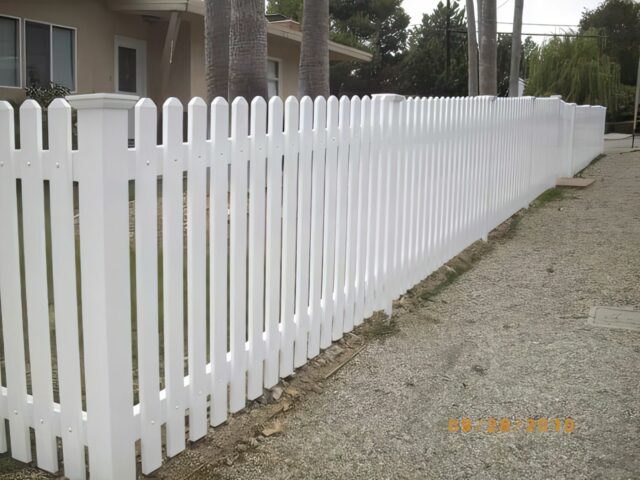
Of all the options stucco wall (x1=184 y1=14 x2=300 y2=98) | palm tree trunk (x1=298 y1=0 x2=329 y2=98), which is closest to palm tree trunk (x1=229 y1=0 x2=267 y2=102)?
palm tree trunk (x1=298 y1=0 x2=329 y2=98)

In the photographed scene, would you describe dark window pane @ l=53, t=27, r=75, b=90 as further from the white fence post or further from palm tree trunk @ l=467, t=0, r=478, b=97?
the white fence post

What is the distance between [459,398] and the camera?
3.86 metres

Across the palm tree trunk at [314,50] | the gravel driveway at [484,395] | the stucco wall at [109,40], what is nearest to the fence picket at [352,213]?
the gravel driveway at [484,395]

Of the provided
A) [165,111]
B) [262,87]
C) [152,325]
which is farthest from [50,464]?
[262,87]

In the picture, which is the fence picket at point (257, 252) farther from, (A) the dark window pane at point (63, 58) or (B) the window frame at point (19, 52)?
(A) the dark window pane at point (63, 58)

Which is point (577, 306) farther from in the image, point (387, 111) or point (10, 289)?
point (10, 289)

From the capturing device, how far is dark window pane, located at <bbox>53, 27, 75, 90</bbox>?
13.9 metres

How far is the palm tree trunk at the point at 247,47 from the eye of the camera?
8.53 m

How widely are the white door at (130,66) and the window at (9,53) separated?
7.89 feet

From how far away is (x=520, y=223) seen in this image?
9.46 m

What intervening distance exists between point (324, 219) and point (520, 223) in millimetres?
5826

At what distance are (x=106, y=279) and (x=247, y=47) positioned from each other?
6501mm

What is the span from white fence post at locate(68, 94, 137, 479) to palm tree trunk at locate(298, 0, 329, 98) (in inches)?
330

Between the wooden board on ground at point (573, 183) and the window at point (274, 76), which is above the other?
the window at point (274, 76)
